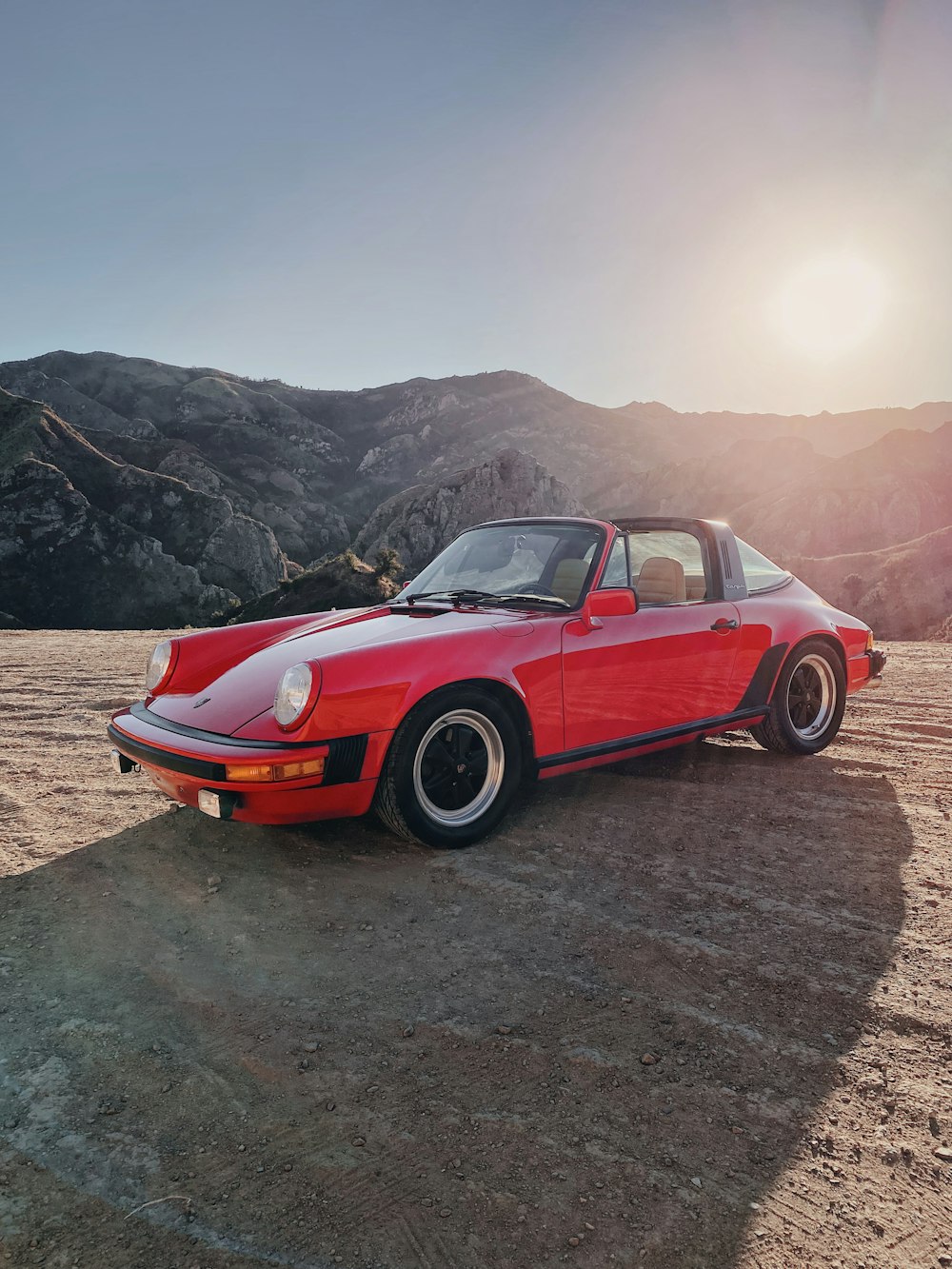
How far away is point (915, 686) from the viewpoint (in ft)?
23.1

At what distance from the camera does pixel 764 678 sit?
15.1 ft

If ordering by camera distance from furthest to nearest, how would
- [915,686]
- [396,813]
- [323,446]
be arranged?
[323,446] → [915,686] → [396,813]

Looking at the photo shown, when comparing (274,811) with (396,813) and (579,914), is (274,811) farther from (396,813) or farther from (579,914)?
(579,914)

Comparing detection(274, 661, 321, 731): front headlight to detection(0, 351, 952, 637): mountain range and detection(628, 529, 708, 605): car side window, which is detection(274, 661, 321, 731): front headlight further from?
detection(0, 351, 952, 637): mountain range

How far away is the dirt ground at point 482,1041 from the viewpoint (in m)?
1.53

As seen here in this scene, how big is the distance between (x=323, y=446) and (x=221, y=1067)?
137m

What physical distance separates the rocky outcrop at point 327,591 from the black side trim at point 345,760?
1166 inches

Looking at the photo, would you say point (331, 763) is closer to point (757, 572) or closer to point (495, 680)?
point (495, 680)

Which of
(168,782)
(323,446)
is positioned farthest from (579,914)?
(323,446)

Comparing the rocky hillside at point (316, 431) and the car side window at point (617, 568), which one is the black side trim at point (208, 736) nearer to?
the car side window at point (617, 568)

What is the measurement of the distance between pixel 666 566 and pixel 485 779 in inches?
67.7

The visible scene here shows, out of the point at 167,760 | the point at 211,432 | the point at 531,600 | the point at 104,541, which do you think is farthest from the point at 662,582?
the point at 211,432

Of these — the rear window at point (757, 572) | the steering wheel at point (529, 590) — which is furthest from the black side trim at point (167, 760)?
the rear window at point (757, 572)

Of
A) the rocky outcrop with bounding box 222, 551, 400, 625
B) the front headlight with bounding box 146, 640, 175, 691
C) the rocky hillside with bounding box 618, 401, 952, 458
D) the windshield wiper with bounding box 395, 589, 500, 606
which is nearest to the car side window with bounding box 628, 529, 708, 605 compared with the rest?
the windshield wiper with bounding box 395, 589, 500, 606
